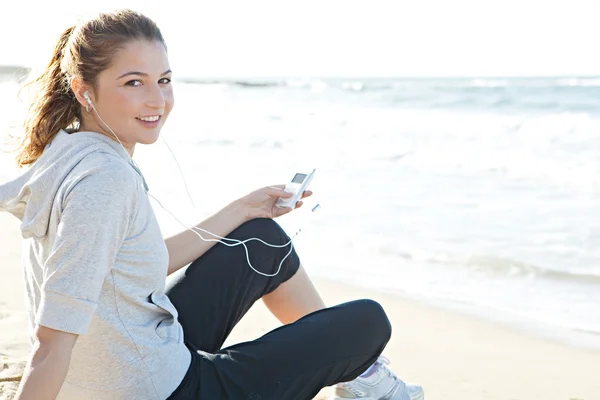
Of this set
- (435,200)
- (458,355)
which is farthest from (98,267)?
(435,200)

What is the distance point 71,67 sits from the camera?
187cm

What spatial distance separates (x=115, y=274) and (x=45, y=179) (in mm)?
252

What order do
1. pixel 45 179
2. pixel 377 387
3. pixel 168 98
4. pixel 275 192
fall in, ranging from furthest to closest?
pixel 275 192 → pixel 377 387 → pixel 168 98 → pixel 45 179

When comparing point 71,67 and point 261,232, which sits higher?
point 71,67

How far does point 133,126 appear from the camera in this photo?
6.25ft

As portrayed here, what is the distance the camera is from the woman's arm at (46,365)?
156cm

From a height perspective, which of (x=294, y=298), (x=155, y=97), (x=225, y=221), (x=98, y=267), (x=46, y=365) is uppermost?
(x=155, y=97)

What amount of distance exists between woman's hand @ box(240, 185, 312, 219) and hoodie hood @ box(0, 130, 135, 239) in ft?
2.36

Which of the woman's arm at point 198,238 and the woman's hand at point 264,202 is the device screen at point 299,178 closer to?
the woman's hand at point 264,202

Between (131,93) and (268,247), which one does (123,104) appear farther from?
(268,247)

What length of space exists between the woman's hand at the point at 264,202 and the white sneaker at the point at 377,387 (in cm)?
56

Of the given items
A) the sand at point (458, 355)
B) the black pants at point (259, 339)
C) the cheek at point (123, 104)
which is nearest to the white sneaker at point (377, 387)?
the black pants at point (259, 339)

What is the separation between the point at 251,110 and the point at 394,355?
1616 centimetres

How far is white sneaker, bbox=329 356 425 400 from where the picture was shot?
2396 millimetres
